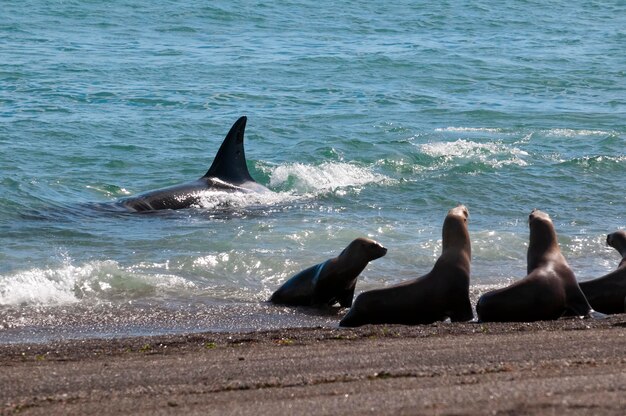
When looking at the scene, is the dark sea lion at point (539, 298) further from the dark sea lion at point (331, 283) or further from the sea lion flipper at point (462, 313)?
the dark sea lion at point (331, 283)

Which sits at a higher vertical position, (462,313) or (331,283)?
(462,313)

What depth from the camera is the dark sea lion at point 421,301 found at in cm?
832

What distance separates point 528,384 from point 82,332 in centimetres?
403

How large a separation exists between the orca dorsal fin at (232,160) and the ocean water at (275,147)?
23.5 inches

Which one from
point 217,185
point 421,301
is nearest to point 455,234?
point 421,301

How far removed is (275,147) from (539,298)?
424 inches

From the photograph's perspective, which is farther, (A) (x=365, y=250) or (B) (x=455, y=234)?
(A) (x=365, y=250)

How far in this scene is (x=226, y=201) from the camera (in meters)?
14.0

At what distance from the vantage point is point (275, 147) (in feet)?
61.4

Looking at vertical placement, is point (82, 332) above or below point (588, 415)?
below

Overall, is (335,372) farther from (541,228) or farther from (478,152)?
(478,152)

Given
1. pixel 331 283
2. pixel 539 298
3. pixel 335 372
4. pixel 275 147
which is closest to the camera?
pixel 335 372

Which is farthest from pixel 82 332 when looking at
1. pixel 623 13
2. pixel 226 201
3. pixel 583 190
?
pixel 623 13

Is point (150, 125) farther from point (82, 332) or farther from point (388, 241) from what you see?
point (82, 332)
